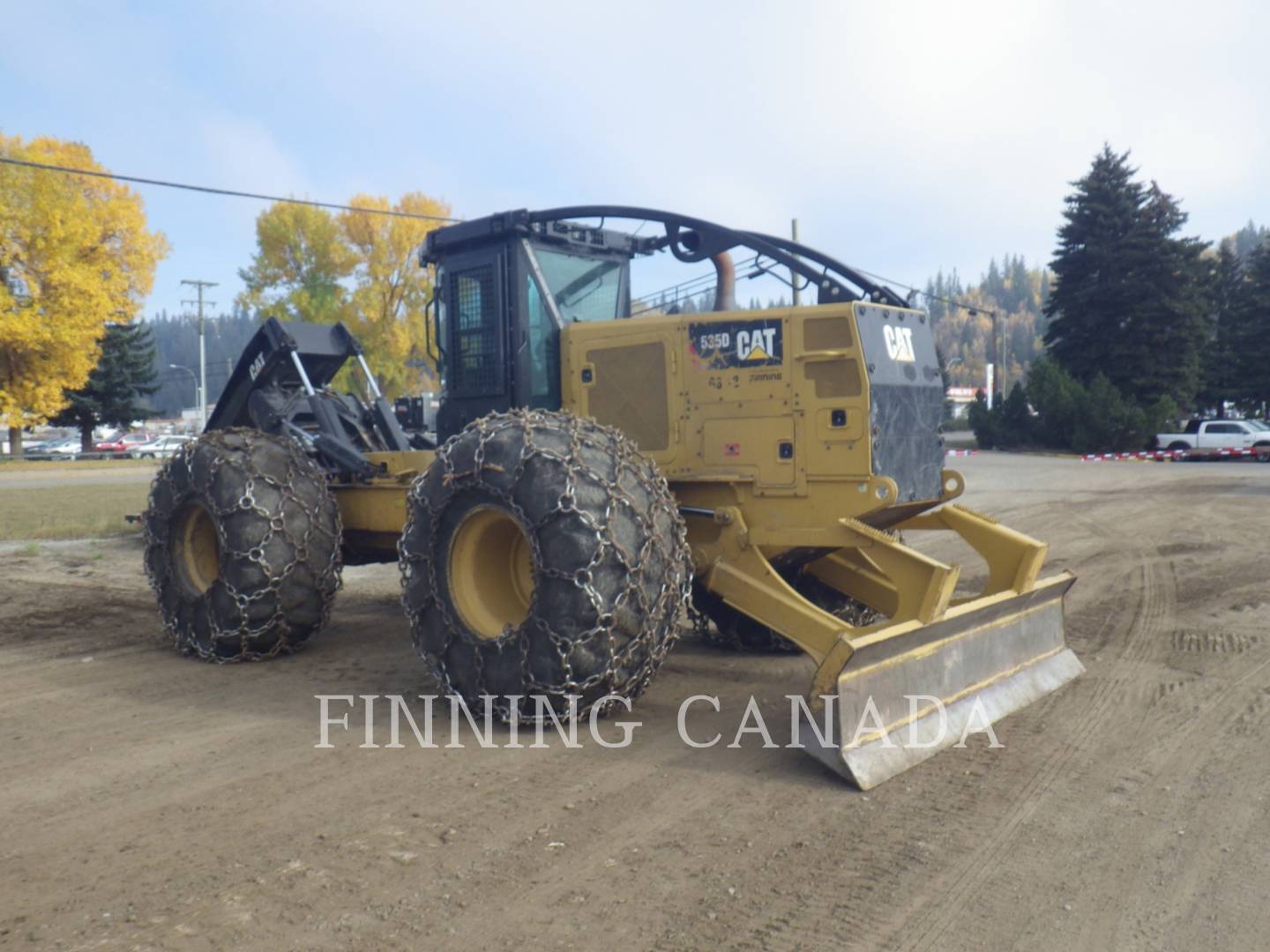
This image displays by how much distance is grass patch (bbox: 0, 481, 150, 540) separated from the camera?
15.7 m

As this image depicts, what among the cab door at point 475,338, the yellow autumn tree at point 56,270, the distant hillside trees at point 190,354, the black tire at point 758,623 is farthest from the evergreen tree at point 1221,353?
the distant hillside trees at point 190,354

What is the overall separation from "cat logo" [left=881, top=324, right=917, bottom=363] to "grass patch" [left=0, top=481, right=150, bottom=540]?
1251cm

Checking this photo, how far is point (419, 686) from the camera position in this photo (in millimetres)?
6961

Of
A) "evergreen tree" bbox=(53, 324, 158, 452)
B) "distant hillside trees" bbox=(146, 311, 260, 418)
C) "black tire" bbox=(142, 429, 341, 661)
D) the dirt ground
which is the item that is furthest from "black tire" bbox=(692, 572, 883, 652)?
"distant hillside trees" bbox=(146, 311, 260, 418)

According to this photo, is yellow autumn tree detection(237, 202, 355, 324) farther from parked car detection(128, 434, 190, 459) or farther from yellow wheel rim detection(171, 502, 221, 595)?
yellow wheel rim detection(171, 502, 221, 595)

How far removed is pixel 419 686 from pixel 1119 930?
174 inches

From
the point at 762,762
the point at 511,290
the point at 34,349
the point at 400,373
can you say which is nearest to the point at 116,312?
the point at 34,349

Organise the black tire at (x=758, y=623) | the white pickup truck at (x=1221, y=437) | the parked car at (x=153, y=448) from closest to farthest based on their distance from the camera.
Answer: the black tire at (x=758, y=623), the white pickup truck at (x=1221, y=437), the parked car at (x=153, y=448)

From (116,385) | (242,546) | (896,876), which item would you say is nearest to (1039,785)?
(896,876)

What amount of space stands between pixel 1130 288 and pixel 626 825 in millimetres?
48180

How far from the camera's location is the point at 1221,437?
38.2m

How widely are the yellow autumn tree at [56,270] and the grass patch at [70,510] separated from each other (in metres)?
7.78

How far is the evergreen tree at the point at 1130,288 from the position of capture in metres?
47.0

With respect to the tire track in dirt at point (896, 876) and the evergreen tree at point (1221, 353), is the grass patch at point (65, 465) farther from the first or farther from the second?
the evergreen tree at point (1221, 353)
